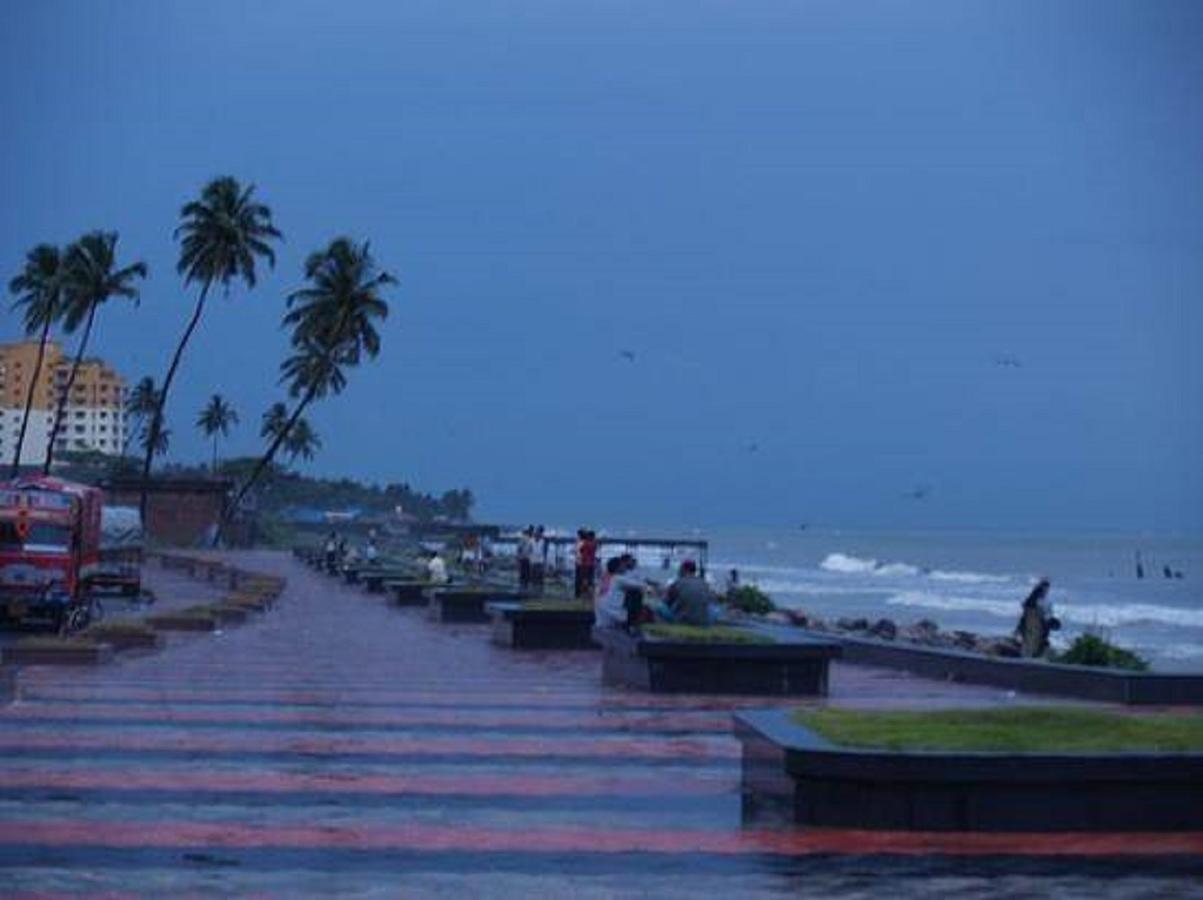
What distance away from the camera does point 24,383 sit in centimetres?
13100

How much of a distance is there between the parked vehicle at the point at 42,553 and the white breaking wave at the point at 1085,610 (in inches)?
1549

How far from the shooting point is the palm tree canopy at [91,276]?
74.5 m

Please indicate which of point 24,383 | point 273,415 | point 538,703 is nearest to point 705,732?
point 538,703

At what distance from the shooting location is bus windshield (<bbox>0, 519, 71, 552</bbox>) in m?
30.7

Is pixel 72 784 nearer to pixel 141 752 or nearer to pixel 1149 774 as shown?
pixel 141 752

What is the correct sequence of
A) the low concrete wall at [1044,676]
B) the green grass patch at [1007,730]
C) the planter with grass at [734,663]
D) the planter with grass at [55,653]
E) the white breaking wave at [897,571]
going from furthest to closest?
the white breaking wave at [897,571] < the planter with grass at [55,653] < the planter with grass at [734,663] < the low concrete wall at [1044,676] < the green grass patch at [1007,730]

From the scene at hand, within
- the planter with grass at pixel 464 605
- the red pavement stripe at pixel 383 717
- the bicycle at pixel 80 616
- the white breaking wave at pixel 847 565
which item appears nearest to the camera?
the red pavement stripe at pixel 383 717

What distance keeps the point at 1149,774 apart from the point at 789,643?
8165mm

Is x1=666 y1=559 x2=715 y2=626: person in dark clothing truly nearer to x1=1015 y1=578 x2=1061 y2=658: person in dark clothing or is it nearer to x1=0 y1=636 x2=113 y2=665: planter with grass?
x1=1015 y1=578 x2=1061 y2=658: person in dark clothing

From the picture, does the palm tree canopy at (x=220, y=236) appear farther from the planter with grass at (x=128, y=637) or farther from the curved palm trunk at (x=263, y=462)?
the planter with grass at (x=128, y=637)

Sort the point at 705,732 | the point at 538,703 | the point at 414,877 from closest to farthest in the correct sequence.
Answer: the point at 414,877
the point at 705,732
the point at 538,703

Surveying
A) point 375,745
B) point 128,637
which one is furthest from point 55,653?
point 375,745

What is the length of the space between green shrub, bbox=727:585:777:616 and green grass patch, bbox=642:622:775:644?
1670 cm

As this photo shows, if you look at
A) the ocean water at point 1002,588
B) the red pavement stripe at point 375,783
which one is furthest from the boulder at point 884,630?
the red pavement stripe at point 375,783
